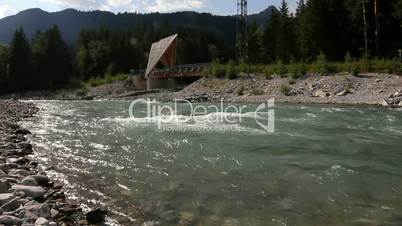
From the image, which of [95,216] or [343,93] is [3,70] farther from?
[95,216]

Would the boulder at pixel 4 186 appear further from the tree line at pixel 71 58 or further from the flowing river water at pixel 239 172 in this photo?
the tree line at pixel 71 58

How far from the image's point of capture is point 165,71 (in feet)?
199

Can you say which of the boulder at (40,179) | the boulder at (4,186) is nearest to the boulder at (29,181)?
the boulder at (40,179)

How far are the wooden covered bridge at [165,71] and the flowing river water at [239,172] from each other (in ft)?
129

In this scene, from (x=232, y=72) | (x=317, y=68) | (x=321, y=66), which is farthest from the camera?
(x=232, y=72)

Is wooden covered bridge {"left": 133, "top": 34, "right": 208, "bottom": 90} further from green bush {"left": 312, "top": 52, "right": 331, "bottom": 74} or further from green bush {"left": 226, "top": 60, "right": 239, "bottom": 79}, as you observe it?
green bush {"left": 312, "top": 52, "right": 331, "bottom": 74}

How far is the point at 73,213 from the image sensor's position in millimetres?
7832

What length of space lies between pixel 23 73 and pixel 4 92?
177 inches

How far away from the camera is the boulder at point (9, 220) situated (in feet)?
21.1

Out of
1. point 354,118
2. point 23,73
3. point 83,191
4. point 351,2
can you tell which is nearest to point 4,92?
point 23,73

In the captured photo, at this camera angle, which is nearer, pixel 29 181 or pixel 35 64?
pixel 29 181

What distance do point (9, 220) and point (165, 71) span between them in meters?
54.7

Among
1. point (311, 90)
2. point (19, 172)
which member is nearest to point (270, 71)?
point (311, 90)

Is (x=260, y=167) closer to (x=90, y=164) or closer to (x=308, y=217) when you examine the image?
(x=308, y=217)
